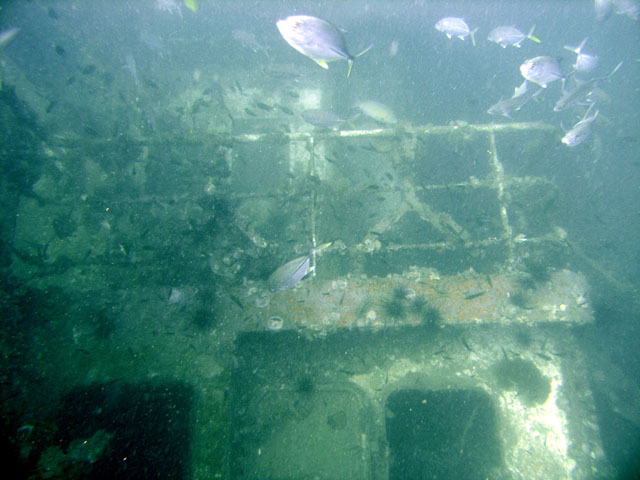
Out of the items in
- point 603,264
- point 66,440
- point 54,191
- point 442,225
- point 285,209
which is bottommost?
point 66,440

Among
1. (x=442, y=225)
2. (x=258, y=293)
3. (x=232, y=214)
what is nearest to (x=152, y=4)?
(x=232, y=214)

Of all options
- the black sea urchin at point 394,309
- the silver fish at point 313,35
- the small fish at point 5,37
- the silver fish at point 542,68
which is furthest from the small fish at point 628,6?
the small fish at point 5,37

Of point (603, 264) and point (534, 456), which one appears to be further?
point (603, 264)

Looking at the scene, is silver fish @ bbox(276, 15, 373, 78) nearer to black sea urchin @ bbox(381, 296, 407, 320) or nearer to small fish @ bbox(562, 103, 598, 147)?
black sea urchin @ bbox(381, 296, 407, 320)

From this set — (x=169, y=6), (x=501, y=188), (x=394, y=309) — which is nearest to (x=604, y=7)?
(x=501, y=188)

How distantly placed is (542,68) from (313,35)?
490 centimetres

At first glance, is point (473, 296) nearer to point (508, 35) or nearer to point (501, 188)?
point (501, 188)

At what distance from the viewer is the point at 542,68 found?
4.88m

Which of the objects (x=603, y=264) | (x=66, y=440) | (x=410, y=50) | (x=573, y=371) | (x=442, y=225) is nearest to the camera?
(x=66, y=440)

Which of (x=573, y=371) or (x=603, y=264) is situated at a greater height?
(x=603, y=264)

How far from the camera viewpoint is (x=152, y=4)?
8.52 meters

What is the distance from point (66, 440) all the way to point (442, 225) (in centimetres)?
632

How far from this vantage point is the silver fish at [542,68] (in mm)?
4801

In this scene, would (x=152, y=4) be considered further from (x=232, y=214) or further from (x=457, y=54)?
(x=457, y=54)
